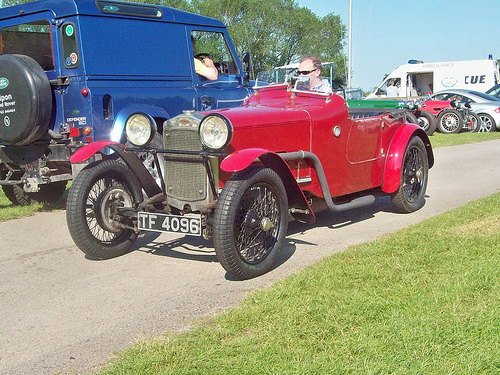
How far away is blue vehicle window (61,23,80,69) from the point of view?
6.98 metres

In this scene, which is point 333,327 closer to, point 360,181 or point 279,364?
point 279,364

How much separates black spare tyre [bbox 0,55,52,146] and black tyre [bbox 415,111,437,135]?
1362 centimetres

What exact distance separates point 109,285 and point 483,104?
692 inches

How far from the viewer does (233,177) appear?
451 centimetres

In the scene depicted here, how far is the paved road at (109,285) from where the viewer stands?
3.49m

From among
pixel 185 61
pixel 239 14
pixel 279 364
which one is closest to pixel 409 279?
pixel 279 364

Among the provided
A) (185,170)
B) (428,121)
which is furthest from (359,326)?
(428,121)

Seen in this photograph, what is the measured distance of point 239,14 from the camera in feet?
168

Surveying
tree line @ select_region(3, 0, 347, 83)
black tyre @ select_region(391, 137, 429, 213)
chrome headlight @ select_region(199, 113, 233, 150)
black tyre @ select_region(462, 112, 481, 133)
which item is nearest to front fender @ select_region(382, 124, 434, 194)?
black tyre @ select_region(391, 137, 429, 213)

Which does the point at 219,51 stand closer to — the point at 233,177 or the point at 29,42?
the point at 29,42

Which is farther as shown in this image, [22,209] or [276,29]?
[276,29]

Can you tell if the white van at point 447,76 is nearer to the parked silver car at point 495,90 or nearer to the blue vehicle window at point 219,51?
the parked silver car at point 495,90

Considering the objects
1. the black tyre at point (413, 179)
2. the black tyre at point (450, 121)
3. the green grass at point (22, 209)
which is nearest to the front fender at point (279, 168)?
the black tyre at point (413, 179)

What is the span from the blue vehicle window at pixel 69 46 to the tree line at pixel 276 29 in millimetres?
40237
